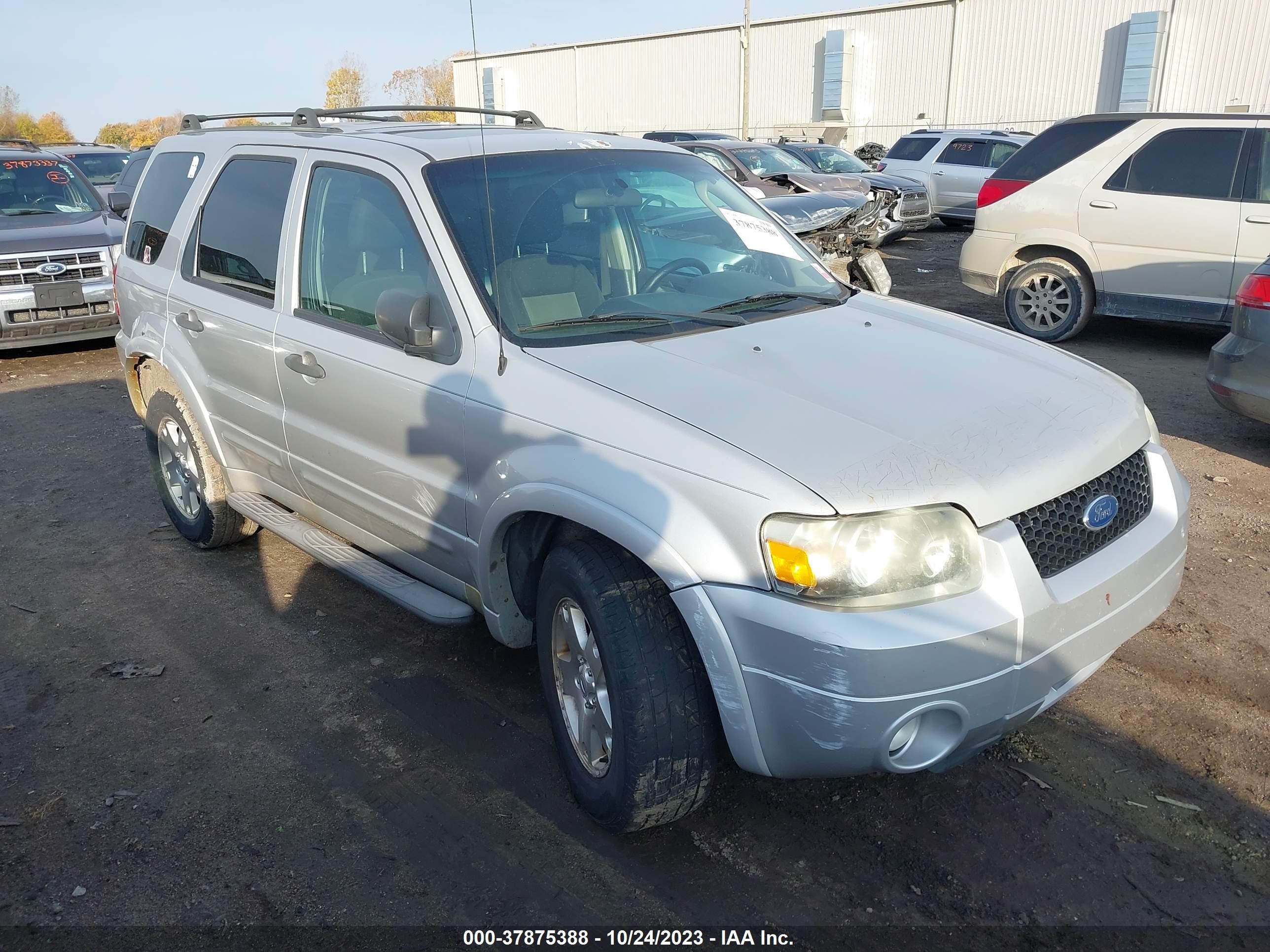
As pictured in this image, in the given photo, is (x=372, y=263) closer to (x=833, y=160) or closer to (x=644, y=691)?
(x=644, y=691)

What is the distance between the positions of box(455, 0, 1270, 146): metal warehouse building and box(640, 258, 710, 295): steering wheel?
21801 mm

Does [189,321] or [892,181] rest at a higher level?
[189,321]

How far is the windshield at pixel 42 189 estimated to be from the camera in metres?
10.4

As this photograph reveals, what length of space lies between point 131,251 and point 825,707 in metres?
4.57

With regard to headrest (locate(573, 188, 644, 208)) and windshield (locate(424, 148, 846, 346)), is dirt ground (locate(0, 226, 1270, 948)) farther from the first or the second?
headrest (locate(573, 188, 644, 208))

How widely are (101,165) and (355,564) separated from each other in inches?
651

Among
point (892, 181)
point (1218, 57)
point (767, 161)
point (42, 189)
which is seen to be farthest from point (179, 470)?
point (1218, 57)

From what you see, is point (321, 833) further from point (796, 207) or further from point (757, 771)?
point (796, 207)

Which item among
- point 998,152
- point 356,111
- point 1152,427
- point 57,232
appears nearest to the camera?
point 1152,427

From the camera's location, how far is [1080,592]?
259 cm

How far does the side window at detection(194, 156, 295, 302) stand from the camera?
405cm

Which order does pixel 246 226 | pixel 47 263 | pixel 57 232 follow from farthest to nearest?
pixel 57 232 → pixel 47 263 → pixel 246 226

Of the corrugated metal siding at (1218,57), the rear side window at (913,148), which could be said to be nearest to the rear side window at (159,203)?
the rear side window at (913,148)

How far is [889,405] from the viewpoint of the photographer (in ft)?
9.09
